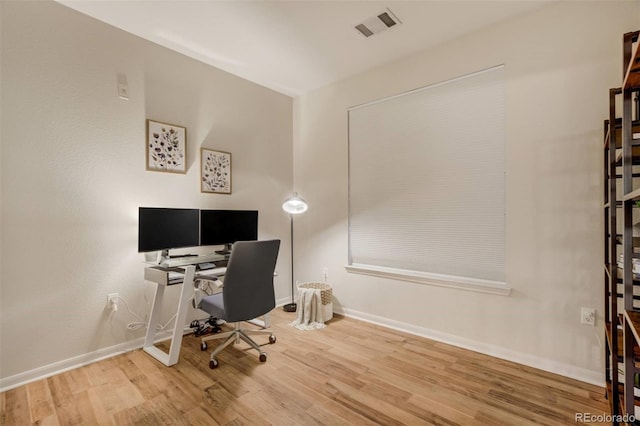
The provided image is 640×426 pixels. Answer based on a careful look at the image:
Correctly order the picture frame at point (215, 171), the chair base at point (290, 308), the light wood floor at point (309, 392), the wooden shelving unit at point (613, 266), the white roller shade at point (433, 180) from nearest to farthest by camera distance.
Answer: the wooden shelving unit at point (613, 266) → the light wood floor at point (309, 392) → the white roller shade at point (433, 180) → the picture frame at point (215, 171) → the chair base at point (290, 308)

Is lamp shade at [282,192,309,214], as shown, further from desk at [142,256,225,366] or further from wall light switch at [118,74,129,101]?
wall light switch at [118,74,129,101]

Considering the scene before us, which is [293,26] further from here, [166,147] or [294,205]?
[294,205]

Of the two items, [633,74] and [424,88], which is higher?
[424,88]

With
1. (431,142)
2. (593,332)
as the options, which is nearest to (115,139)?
(431,142)

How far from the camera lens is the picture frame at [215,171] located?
10.6 ft

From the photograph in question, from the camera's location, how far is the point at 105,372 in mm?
2338

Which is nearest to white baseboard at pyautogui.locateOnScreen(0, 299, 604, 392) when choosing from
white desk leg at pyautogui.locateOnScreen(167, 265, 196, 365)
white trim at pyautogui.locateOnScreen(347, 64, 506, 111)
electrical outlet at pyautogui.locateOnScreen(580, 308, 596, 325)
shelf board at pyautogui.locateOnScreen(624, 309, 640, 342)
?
electrical outlet at pyautogui.locateOnScreen(580, 308, 596, 325)

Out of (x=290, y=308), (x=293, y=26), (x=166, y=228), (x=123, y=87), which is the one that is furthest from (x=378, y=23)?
(x=290, y=308)

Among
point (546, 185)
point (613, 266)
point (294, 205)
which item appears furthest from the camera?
point (294, 205)

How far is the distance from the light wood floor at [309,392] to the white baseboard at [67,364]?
0.05 metres

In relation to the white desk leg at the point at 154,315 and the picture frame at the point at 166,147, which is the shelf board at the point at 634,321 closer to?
the white desk leg at the point at 154,315

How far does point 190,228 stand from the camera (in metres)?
2.88

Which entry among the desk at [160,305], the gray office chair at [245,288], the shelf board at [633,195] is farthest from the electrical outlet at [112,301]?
the shelf board at [633,195]

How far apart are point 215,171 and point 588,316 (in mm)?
3458
